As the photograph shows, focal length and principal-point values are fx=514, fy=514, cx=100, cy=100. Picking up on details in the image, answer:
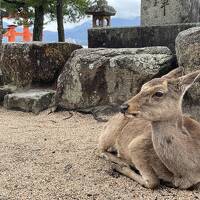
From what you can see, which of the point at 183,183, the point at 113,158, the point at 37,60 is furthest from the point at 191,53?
the point at 37,60

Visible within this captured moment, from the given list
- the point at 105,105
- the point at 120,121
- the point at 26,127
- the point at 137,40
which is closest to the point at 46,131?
the point at 26,127

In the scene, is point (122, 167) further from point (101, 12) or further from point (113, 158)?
point (101, 12)

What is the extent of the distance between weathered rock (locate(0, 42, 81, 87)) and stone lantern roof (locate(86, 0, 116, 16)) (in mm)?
12415

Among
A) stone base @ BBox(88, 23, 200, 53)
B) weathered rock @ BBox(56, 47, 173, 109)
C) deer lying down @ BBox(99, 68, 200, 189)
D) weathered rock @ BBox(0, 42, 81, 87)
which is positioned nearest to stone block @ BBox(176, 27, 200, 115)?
weathered rock @ BBox(56, 47, 173, 109)

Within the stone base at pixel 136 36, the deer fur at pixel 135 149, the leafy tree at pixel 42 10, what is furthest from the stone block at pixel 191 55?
the leafy tree at pixel 42 10

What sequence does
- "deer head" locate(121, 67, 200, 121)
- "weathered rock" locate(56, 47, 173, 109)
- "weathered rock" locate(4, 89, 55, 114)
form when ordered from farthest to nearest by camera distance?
"weathered rock" locate(4, 89, 55, 114) → "weathered rock" locate(56, 47, 173, 109) → "deer head" locate(121, 67, 200, 121)

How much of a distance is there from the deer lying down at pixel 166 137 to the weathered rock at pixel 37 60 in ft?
15.4

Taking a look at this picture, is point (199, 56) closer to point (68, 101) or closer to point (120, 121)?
point (120, 121)

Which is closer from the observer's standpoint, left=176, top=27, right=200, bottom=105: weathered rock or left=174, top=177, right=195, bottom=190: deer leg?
left=174, top=177, right=195, bottom=190: deer leg

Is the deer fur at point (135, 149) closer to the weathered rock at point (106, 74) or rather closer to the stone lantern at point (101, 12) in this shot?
the weathered rock at point (106, 74)

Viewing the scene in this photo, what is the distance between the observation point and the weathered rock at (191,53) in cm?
668

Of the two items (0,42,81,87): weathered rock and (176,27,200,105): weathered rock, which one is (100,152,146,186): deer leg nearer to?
(176,27,200,105): weathered rock

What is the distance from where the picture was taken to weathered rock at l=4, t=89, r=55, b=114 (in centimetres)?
859

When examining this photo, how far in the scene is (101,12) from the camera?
2166cm
